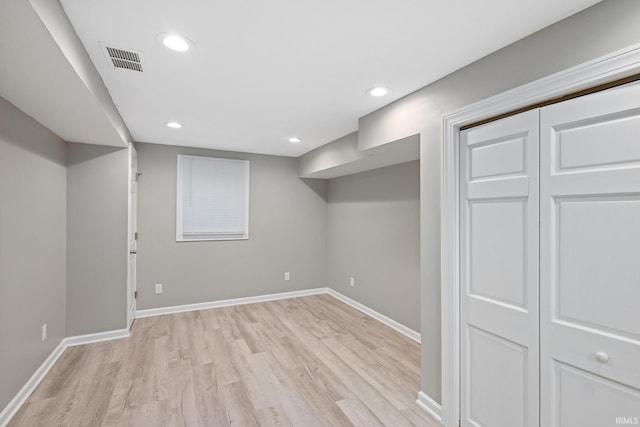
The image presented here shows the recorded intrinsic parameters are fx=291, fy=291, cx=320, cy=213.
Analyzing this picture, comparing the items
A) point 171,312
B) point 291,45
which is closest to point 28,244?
point 171,312

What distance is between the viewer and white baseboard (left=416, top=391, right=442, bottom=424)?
2002 mm

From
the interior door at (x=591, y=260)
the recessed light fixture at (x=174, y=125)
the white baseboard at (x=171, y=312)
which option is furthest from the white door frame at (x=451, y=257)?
the recessed light fixture at (x=174, y=125)

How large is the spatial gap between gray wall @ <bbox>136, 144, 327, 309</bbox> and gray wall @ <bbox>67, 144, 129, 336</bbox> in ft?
2.37

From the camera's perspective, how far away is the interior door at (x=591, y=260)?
1220mm

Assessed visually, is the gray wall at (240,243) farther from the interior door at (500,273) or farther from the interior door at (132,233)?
the interior door at (500,273)

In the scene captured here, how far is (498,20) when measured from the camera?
141cm

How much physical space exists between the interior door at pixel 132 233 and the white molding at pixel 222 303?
0.24 meters

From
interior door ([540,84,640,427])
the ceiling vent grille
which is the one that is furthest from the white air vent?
interior door ([540,84,640,427])

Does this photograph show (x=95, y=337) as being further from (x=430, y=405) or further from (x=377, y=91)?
(x=377, y=91)

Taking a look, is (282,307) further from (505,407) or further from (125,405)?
(505,407)

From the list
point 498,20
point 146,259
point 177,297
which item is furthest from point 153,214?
point 498,20

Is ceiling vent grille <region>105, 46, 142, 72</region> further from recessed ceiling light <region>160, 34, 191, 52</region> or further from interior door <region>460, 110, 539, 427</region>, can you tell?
interior door <region>460, 110, 539, 427</region>

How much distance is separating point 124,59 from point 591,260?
2770 millimetres

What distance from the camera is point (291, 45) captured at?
5.44 ft
